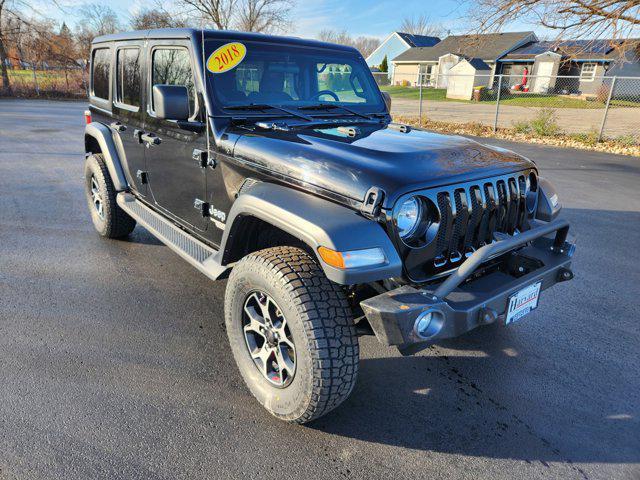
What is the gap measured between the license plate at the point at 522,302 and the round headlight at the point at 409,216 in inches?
26.0

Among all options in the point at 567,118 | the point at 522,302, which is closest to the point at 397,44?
the point at 567,118

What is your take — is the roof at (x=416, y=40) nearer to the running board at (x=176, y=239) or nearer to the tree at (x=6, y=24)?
the tree at (x=6, y=24)

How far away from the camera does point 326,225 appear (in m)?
2.12

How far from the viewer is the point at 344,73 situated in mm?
3910

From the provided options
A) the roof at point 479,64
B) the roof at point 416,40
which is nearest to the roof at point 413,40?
the roof at point 416,40

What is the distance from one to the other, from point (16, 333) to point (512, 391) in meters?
3.38

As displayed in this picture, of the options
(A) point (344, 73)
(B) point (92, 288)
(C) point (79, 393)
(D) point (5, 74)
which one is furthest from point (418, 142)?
(D) point (5, 74)

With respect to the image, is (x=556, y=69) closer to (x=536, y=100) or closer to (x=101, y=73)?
(x=536, y=100)

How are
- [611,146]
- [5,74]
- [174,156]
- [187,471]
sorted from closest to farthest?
[187,471] < [174,156] < [611,146] < [5,74]

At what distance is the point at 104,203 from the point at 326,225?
3467 millimetres

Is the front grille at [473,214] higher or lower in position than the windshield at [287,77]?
lower

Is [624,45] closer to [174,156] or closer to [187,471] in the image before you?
[174,156]

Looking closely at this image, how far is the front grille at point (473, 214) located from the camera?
2400 mm

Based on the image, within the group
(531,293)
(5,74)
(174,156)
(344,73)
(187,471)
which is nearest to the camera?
(187,471)
